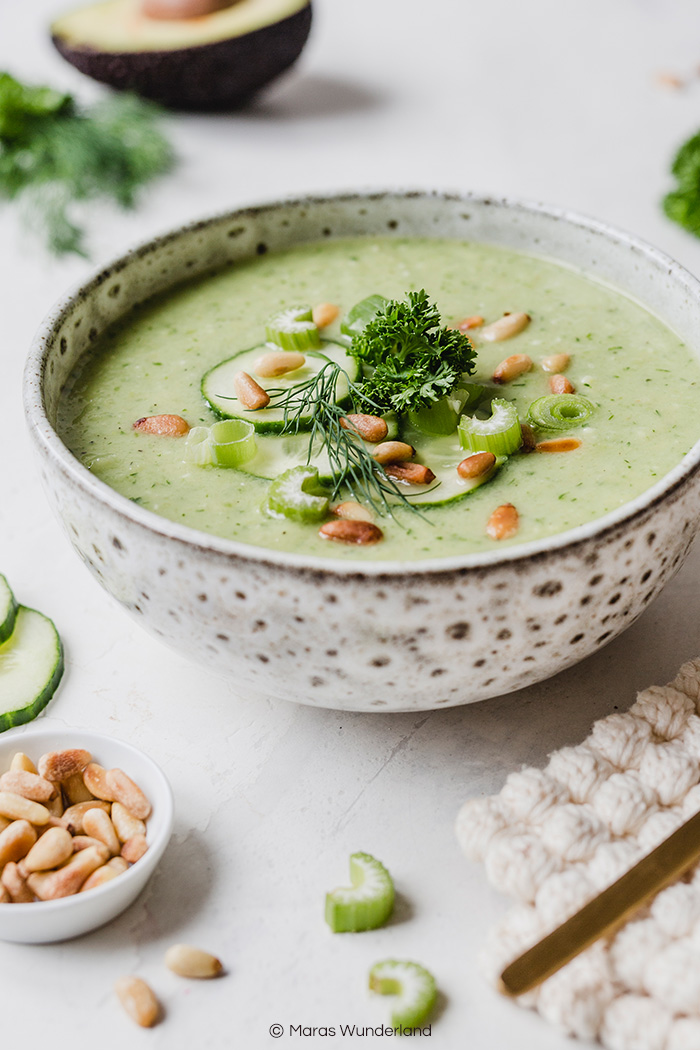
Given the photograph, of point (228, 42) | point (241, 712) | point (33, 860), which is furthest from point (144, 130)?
point (33, 860)

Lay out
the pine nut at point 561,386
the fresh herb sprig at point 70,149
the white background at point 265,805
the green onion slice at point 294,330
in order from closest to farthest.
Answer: the white background at point 265,805, the pine nut at point 561,386, the green onion slice at point 294,330, the fresh herb sprig at point 70,149

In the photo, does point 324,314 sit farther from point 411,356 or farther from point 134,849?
point 134,849

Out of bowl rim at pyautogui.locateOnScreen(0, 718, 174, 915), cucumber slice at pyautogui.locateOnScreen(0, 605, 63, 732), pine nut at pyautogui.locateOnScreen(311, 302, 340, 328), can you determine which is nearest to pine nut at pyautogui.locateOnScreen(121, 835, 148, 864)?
bowl rim at pyautogui.locateOnScreen(0, 718, 174, 915)

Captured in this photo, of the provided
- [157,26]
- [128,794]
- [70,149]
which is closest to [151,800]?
[128,794]

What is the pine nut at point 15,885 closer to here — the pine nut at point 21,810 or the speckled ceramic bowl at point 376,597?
the pine nut at point 21,810

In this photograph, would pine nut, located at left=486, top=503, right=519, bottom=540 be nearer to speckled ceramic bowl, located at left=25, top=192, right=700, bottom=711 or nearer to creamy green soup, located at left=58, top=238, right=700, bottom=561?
creamy green soup, located at left=58, top=238, right=700, bottom=561

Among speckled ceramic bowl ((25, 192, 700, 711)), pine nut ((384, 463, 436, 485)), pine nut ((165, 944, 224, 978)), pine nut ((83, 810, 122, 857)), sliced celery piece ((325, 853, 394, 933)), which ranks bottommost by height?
pine nut ((165, 944, 224, 978))

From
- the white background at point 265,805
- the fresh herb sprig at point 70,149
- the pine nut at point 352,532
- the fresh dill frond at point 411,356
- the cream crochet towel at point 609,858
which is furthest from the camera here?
the fresh herb sprig at point 70,149

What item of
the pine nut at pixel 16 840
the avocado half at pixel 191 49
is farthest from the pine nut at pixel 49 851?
the avocado half at pixel 191 49
